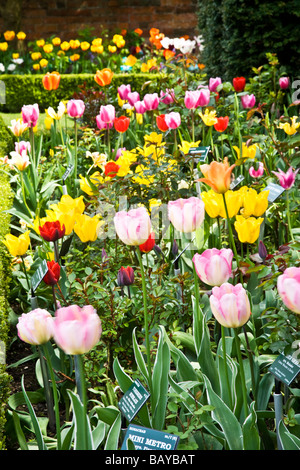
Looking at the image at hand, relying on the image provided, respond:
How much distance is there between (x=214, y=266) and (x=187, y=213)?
250 millimetres

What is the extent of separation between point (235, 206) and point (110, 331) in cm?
60

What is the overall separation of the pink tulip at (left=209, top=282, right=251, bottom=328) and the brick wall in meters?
8.83

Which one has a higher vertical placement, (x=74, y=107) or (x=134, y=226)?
(x=134, y=226)

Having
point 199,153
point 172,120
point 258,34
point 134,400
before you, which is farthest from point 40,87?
point 134,400

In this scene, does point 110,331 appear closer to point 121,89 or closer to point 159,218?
point 159,218

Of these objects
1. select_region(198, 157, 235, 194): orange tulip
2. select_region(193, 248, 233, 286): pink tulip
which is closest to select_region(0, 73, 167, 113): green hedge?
select_region(198, 157, 235, 194): orange tulip

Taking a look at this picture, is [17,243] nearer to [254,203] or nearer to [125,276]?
[125,276]

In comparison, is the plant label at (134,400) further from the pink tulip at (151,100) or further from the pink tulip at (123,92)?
the pink tulip at (123,92)

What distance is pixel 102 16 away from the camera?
966 centimetres

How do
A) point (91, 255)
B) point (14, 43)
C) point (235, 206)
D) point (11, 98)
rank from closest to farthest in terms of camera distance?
point (235, 206) → point (91, 255) → point (11, 98) → point (14, 43)

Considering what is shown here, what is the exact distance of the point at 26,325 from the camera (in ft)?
4.33

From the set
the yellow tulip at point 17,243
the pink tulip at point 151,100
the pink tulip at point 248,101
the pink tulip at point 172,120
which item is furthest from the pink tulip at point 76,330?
the pink tulip at point 248,101

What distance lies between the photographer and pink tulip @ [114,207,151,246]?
4.82 feet

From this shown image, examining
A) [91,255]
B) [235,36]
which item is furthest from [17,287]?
[235,36]
